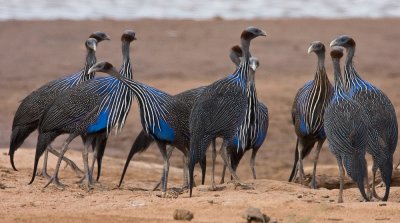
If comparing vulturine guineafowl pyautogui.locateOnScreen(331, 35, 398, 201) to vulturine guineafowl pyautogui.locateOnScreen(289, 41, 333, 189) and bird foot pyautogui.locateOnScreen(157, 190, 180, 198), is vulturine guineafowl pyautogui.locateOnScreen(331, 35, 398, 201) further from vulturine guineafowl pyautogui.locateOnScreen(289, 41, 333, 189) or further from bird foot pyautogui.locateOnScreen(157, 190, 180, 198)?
bird foot pyautogui.locateOnScreen(157, 190, 180, 198)

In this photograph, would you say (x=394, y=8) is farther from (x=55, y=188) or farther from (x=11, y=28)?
(x=55, y=188)

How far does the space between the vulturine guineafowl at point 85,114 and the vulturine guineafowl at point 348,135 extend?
225 cm

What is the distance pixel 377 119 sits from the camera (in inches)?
444

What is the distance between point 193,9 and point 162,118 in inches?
712

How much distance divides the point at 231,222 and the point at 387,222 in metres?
1.29

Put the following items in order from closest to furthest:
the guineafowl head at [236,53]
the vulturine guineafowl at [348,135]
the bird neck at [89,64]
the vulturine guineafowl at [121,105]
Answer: the vulturine guineafowl at [348,135] → the vulturine guineafowl at [121,105] → the bird neck at [89,64] → the guineafowl head at [236,53]

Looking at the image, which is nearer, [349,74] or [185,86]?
[349,74]

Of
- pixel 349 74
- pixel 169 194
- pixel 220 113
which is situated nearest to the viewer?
pixel 169 194

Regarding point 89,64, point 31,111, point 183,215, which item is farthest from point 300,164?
point 183,215

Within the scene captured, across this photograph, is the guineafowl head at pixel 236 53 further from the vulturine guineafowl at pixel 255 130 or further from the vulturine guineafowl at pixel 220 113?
the vulturine guineafowl at pixel 220 113

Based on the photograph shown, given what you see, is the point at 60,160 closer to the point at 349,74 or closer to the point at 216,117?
the point at 216,117

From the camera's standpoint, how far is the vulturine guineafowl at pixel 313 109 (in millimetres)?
12641

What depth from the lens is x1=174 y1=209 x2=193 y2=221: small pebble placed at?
30.7 ft

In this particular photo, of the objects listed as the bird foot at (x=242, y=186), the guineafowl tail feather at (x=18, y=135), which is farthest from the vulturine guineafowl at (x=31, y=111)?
the bird foot at (x=242, y=186)
